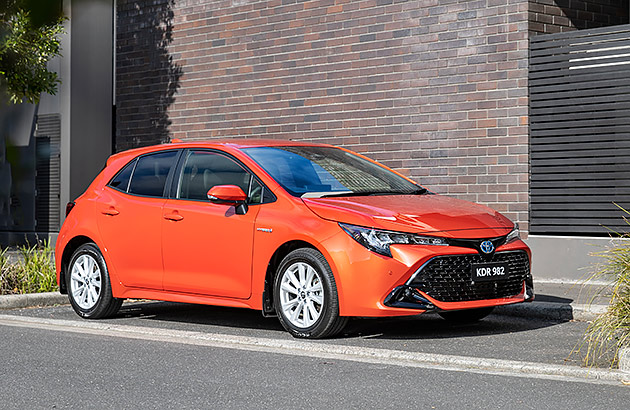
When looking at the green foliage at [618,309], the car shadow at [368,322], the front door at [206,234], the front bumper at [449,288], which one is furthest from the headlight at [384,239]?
the green foliage at [618,309]

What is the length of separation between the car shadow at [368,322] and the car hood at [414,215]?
3.19 ft

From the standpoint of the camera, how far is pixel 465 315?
8734mm

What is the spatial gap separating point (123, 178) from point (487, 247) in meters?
3.74

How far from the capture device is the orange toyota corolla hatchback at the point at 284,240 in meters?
7.42

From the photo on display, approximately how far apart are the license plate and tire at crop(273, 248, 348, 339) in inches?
42.9

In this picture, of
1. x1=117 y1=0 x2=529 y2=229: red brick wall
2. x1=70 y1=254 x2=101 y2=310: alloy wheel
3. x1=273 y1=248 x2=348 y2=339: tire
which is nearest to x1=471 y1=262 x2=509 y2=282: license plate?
x1=273 y1=248 x2=348 y2=339: tire

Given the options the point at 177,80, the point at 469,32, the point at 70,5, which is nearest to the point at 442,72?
the point at 469,32

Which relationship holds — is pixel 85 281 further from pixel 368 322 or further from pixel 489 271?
pixel 489 271

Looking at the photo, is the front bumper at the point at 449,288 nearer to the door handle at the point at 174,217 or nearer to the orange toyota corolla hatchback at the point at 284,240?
the orange toyota corolla hatchback at the point at 284,240

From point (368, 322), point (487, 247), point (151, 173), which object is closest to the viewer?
point (487, 247)

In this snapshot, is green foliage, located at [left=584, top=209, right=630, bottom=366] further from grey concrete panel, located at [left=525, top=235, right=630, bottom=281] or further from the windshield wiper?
grey concrete panel, located at [left=525, top=235, right=630, bottom=281]

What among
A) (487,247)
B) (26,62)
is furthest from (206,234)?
(26,62)

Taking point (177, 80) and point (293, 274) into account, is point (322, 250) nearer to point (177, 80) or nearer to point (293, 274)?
point (293, 274)

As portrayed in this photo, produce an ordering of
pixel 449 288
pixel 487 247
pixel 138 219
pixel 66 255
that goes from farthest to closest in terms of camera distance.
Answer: pixel 66 255 → pixel 138 219 → pixel 487 247 → pixel 449 288
